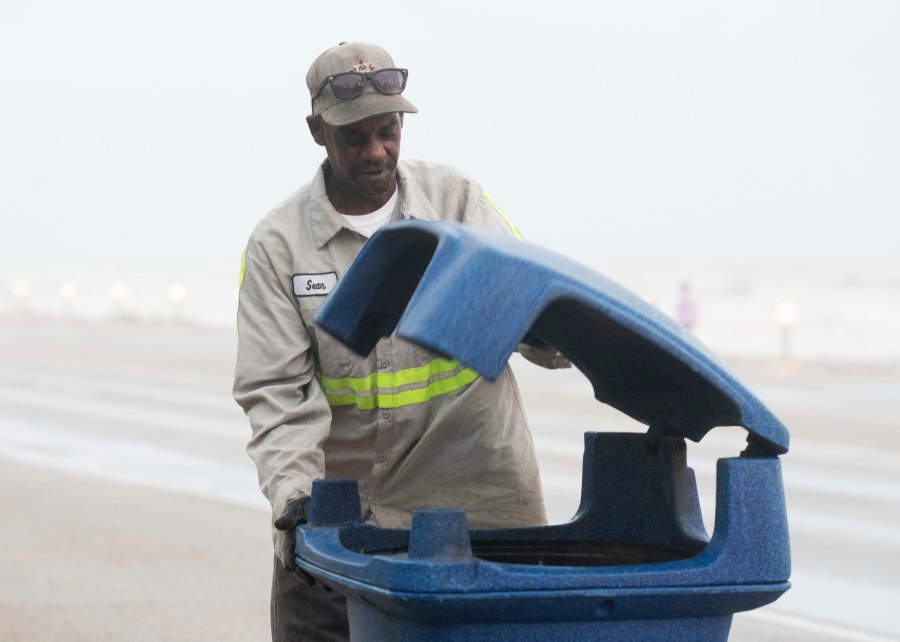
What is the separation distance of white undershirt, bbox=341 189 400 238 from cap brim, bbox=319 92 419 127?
28cm

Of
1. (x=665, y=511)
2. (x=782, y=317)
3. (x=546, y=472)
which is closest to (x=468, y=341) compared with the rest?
(x=665, y=511)

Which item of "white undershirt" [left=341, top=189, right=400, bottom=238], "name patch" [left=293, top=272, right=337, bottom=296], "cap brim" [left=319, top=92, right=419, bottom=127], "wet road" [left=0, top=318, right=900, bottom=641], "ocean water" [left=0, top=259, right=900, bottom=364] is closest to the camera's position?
"cap brim" [left=319, top=92, right=419, bottom=127]

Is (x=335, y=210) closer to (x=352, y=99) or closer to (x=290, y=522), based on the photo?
(x=352, y=99)

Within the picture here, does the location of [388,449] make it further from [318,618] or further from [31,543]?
[31,543]

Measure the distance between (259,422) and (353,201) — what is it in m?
0.62

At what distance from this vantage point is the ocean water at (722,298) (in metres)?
36.1

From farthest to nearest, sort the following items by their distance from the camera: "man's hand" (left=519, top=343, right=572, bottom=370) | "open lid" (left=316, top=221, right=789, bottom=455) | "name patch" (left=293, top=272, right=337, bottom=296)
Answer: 1. "name patch" (left=293, top=272, right=337, bottom=296)
2. "man's hand" (left=519, top=343, right=572, bottom=370)
3. "open lid" (left=316, top=221, right=789, bottom=455)

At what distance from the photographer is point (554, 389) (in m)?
21.0

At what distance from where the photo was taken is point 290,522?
10.7 ft

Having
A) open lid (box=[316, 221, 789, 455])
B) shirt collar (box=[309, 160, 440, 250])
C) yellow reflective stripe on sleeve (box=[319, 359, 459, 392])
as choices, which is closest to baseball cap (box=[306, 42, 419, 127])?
shirt collar (box=[309, 160, 440, 250])

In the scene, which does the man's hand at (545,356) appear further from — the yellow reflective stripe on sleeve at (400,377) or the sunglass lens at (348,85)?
the sunglass lens at (348,85)

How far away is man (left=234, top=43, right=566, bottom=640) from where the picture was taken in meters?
3.75

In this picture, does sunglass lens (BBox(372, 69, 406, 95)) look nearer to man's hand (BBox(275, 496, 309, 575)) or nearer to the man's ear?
the man's ear

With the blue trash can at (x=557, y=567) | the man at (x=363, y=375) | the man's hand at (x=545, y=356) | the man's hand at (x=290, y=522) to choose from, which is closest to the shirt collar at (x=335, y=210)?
the man at (x=363, y=375)
